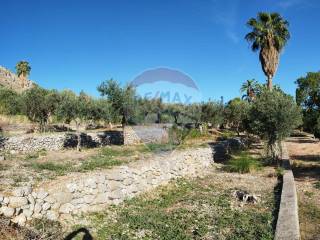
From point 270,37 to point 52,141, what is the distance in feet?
69.4

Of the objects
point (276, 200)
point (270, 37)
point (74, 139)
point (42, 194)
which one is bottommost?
point (276, 200)

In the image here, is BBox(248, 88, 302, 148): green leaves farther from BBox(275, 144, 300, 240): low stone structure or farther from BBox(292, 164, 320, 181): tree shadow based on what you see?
BBox(275, 144, 300, 240): low stone structure

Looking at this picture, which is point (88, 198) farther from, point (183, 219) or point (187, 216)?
point (187, 216)

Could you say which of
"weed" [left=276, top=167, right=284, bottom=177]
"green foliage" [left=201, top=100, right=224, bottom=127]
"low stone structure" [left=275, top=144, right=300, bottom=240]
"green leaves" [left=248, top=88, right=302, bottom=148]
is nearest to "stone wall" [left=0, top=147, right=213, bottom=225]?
"weed" [left=276, top=167, right=284, bottom=177]

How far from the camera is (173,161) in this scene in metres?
16.5

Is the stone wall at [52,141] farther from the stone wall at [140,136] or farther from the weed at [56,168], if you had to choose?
the weed at [56,168]

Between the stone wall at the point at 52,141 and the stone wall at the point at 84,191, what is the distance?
12.6 metres

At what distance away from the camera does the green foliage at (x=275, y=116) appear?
1934 cm

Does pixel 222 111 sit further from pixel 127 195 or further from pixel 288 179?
pixel 127 195

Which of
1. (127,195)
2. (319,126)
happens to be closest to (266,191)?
(127,195)

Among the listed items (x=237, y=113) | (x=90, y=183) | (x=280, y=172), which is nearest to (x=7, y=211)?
(x=90, y=183)

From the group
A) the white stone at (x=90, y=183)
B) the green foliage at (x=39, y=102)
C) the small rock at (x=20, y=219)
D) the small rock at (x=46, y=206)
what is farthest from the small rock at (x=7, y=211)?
the green foliage at (x=39, y=102)

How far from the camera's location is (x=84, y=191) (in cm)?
1066

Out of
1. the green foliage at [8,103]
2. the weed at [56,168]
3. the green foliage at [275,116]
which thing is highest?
the green foliage at [8,103]
